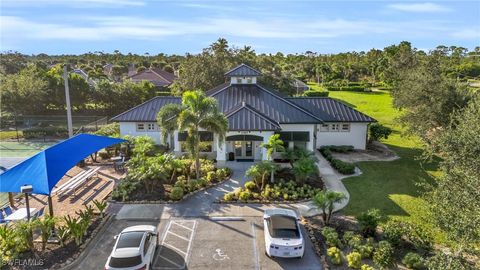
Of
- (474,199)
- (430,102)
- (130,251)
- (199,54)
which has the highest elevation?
(199,54)

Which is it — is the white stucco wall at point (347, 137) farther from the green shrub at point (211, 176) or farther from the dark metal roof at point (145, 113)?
the dark metal roof at point (145, 113)

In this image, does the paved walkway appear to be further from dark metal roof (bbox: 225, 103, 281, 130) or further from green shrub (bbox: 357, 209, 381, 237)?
dark metal roof (bbox: 225, 103, 281, 130)

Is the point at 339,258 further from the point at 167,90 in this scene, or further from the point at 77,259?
the point at 167,90

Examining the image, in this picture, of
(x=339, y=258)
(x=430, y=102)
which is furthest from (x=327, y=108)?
(x=339, y=258)

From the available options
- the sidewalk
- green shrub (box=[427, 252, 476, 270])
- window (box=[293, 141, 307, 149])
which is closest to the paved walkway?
the sidewalk

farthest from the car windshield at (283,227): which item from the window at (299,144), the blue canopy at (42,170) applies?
the window at (299,144)
